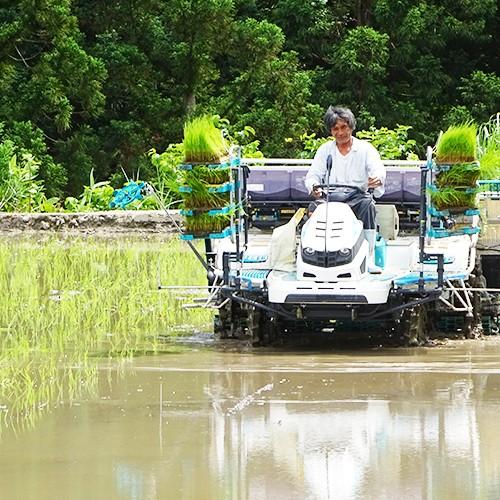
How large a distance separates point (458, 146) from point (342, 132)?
93cm

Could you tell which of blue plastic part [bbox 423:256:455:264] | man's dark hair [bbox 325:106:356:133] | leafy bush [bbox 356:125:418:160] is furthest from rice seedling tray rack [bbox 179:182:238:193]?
leafy bush [bbox 356:125:418:160]

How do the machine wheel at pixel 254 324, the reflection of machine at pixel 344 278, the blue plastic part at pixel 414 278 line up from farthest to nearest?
the machine wheel at pixel 254 324 < the blue plastic part at pixel 414 278 < the reflection of machine at pixel 344 278

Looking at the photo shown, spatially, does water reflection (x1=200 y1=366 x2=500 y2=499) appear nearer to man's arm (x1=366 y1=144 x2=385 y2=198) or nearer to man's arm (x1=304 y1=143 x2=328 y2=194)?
man's arm (x1=366 y1=144 x2=385 y2=198)

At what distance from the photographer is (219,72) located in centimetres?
2758

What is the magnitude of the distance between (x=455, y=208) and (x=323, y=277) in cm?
109

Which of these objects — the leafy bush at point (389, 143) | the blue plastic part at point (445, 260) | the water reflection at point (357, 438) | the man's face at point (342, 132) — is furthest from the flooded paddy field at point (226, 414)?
the leafy bush at point (389, 143)

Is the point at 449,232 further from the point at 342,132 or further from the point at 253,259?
the point at 253,259

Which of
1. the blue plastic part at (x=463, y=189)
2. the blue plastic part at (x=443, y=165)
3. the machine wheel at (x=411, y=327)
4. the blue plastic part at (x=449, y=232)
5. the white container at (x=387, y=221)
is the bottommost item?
the machine wheel at (x=411, y=327)

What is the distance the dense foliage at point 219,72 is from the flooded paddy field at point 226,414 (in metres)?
14.1

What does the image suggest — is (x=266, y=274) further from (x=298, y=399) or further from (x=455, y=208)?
(x=298, y=399)

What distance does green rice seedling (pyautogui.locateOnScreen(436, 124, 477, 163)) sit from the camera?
32.8ft

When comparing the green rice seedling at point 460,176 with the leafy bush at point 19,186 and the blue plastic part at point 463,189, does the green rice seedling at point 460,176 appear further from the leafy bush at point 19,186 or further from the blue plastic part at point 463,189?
the leafy bush at point 19,186

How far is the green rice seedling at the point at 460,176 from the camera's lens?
32.9ft

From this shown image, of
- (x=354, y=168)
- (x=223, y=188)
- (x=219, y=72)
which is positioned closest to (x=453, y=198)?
(x=354, y=168)
